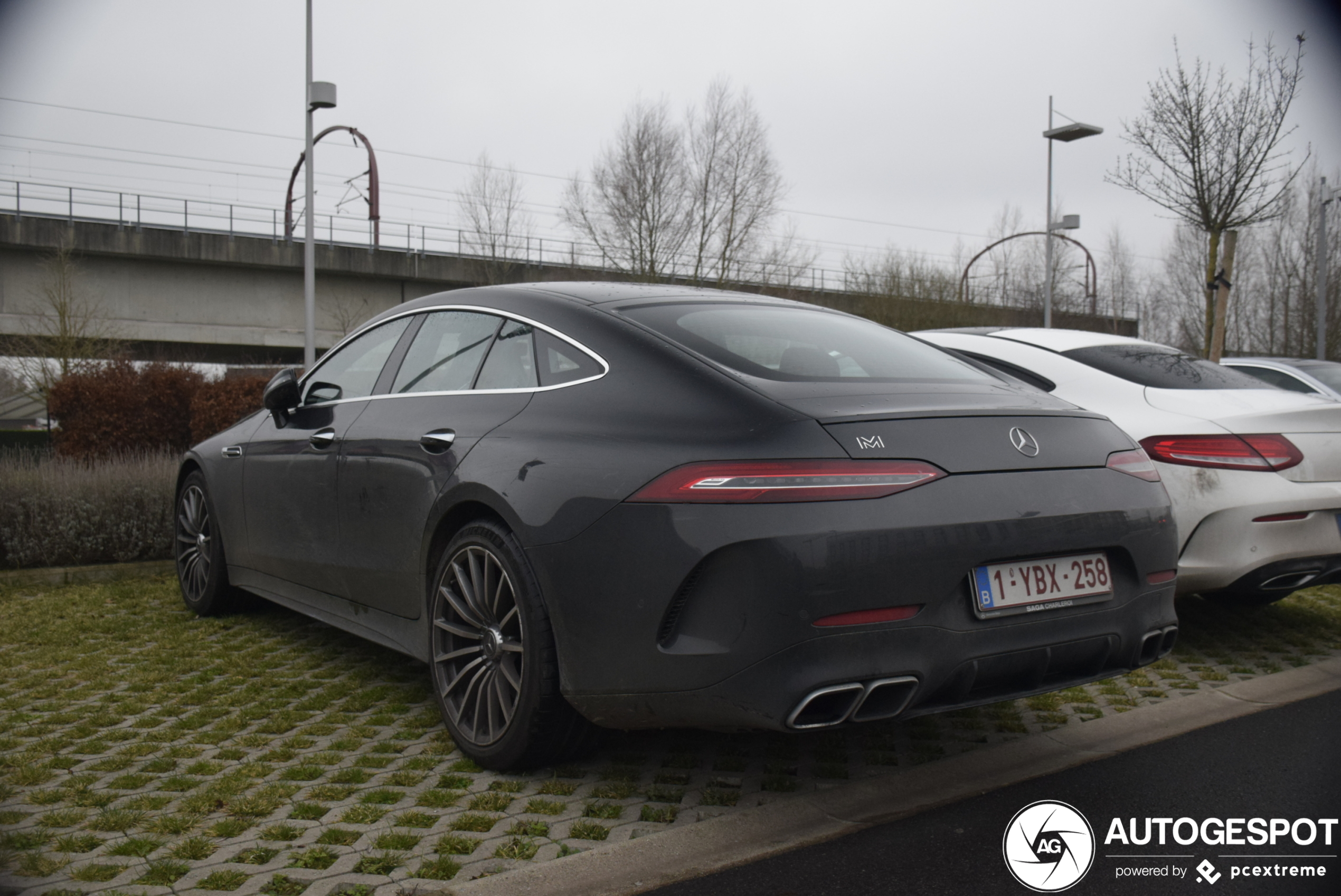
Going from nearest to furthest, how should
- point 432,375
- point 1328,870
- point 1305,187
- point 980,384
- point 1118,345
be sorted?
point 1328,870
point 980,384
point 432,375
point 1118,345
point 1305,187

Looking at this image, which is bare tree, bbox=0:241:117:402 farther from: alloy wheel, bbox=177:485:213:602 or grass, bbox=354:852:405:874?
grass, bbox=354:852:405:874

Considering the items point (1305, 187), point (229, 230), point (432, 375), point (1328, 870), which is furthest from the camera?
point (229, 230)

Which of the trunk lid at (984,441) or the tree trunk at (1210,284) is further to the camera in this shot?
the tree trunk at (1210,284)

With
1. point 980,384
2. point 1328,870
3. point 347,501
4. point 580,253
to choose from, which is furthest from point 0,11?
point 580,253

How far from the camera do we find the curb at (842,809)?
2553 millimetres

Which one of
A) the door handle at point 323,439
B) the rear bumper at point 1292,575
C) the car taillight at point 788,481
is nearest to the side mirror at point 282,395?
the door handle at point 323,439

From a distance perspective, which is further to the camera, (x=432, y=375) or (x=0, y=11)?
(x=432, y=375)

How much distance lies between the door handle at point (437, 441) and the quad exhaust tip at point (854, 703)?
4.90 feet

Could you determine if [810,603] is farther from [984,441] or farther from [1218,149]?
[1218,149]

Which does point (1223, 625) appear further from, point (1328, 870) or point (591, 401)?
point (591, 401)

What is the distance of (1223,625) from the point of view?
5.54 m

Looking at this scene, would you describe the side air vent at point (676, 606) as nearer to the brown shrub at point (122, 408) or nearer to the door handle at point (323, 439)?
the door handle at point (323, 439)

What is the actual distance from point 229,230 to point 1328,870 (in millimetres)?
30388

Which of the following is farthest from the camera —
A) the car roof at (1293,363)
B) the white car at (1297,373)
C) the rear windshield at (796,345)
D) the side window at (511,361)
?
the car roof at (1293,363)
